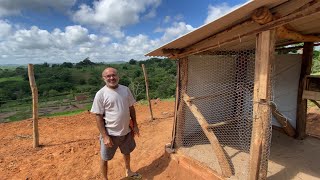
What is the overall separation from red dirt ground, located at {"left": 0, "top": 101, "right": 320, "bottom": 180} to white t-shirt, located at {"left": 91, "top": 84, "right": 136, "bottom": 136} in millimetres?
1134

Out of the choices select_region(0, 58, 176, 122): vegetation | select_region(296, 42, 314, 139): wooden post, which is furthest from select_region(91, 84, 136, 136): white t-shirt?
select_region(0, 58, 176, 122): vegetation

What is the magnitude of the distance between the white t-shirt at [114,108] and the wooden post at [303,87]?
3571 mm

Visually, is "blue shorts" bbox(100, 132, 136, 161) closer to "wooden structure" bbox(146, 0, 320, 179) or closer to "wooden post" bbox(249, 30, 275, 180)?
"wooden structure" bbox(146, 0, 320, 179)

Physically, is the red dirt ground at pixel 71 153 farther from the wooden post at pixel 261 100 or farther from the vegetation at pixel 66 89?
the vegetation at pixel 66 89

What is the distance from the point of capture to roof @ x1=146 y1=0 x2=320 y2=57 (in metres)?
2.50

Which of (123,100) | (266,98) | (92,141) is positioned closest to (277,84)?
(266,98)

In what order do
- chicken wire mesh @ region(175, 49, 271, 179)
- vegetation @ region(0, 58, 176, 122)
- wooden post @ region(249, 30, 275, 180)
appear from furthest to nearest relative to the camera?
vegetation @ region(0, 58, 176, 122), chicken wire mesh @ region(175, 49, 271, 179), wooden post @ region(249, 30, 275, 180)

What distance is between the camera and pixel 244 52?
5352 mm

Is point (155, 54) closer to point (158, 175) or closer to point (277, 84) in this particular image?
point (158, 175)

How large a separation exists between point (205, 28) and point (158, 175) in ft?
8.13

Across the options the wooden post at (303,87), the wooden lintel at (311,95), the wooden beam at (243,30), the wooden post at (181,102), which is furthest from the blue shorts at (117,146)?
the wooden post at (303,87)

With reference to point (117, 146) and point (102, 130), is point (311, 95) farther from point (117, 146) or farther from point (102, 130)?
point (102, 130)

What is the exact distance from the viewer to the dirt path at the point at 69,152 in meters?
4.52

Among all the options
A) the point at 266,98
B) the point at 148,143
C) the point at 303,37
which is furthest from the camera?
the point at 148,143
